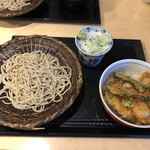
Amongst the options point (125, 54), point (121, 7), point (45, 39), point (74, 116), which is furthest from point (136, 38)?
point (74, 116)

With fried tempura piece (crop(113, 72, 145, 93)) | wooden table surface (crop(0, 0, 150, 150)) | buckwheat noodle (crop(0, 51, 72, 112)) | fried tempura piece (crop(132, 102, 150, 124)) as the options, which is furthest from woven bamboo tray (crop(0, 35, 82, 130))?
fried tempura piece (crop(132, 102, 150, 124))

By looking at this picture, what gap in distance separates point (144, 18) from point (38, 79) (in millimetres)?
1429

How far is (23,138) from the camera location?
100 cm

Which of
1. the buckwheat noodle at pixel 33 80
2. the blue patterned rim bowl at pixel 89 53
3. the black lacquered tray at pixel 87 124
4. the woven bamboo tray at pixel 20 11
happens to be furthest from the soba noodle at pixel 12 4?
the black lacquered tray at pixel 87 124

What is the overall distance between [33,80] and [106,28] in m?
0.97

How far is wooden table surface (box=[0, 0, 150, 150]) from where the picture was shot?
39.1 inches

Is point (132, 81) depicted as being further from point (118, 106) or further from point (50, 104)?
point (50, 104)

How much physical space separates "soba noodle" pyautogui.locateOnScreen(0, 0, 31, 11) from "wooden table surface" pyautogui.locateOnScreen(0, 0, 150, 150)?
0.15 metres

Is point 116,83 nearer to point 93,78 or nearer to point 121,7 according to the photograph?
point 93,78

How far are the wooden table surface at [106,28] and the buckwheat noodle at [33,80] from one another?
238 millimetres

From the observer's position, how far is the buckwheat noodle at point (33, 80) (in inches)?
43.9

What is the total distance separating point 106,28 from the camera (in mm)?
1624

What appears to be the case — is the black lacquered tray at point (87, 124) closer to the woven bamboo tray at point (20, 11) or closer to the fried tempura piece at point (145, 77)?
the fried tempura piece at point (145, 77)

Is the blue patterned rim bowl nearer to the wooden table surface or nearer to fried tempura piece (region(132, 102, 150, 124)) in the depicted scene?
the wooden table surface
